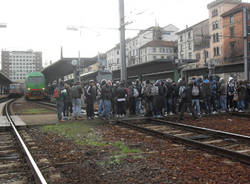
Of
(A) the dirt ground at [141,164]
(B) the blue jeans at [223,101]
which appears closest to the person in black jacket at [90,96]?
(A) the dirt ground at [141,164]

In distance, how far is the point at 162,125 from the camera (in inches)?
421

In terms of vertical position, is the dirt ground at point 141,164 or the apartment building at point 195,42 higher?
the apartment building at point 195,42

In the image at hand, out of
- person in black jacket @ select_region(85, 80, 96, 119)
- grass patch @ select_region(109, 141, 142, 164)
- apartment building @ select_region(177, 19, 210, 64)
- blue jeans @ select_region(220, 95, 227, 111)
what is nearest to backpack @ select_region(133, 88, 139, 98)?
person in black jacket @ select_region(85, 80, 96, 119)

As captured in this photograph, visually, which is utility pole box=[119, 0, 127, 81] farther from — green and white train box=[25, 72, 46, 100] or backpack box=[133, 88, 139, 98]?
green and white train box=[25, 72, 46, 100]

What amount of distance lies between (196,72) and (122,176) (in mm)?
30589

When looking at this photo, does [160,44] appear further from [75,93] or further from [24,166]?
[24,166]

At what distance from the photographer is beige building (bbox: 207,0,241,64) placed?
2255 inches

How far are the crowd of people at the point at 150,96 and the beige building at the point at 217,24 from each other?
44.8 meters

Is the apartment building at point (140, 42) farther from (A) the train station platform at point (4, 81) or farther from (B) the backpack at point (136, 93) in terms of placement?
(B) the backpack at point (136, 93)

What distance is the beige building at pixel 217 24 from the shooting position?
57281 millimetres

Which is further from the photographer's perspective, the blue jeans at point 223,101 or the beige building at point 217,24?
the beige building at point 217,24

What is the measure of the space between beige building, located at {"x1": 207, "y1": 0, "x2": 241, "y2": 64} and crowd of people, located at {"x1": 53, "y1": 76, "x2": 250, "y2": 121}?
4483 centimetres

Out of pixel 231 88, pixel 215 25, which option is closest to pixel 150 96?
pixel 231 88

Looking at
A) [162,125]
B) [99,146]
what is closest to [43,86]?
[162,125]
